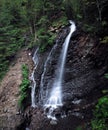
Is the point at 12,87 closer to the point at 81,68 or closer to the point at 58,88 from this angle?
the point at 58,88

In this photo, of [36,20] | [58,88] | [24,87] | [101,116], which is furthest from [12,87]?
[36,20]

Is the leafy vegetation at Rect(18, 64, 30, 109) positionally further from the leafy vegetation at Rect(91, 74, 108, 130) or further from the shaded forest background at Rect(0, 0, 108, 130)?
the leafy vegetation at Rect(91, 74, 108, 130)

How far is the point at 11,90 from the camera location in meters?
17.2

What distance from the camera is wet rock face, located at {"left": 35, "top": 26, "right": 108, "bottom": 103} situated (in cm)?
1398

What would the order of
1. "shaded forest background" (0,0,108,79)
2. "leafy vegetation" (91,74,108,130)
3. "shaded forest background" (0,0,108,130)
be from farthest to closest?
1. "shaded forest background" (0,0,108,79)
2. "shaded forest background" (0,0,108,130)
3. "leafy vegetation" (91,74,108,130)

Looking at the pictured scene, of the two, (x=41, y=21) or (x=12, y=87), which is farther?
(x=41, y=21)

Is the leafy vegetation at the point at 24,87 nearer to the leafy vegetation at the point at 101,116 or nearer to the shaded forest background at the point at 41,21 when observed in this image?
the shaded forest background at the point at 41,21

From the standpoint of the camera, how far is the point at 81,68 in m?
14.9

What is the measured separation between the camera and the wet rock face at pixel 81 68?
550 inches

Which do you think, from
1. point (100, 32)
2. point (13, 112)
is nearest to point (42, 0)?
point (100, 32)

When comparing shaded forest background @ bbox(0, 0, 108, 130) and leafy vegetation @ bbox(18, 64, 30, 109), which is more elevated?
shaded forest background @ bbox(0, 0, 108, 130)

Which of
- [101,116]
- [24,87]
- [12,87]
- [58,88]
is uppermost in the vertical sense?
[12,87]

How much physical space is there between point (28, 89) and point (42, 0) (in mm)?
9062

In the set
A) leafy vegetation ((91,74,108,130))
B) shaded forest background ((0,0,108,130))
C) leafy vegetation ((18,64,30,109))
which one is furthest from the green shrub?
leafy vegetation ((18,64,30,109))
